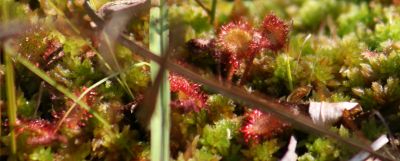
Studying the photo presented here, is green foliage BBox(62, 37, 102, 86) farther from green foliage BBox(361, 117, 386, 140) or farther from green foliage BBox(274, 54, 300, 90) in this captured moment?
green foliage BBox(361, 117, 386, 140)

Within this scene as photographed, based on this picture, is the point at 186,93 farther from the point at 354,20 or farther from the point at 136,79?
the point at 354,20

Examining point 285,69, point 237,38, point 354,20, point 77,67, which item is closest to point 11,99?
point 77,67

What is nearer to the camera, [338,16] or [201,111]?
[201,111]

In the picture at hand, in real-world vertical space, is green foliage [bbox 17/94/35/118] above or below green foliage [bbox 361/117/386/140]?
above

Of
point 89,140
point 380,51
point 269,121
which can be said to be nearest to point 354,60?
point 380,51

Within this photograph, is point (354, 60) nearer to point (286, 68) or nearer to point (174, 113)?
point (286, 68)

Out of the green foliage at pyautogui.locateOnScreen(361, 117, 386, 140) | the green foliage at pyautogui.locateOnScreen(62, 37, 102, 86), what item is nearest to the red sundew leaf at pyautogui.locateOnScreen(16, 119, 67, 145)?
the green foliage at pyautogui.locateOnScreen(62, 37, 102, 86)
